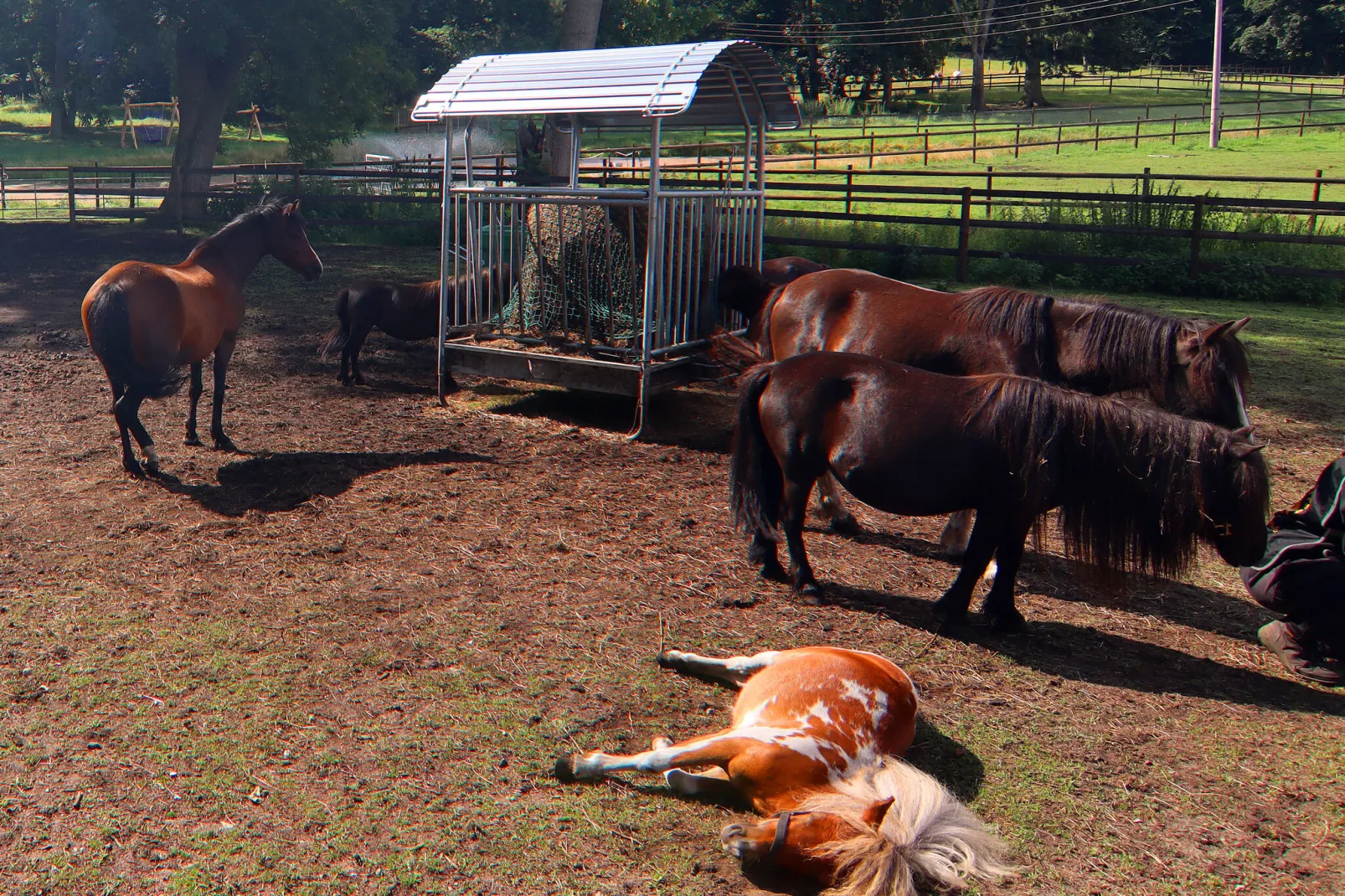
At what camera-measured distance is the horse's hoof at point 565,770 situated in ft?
10.5

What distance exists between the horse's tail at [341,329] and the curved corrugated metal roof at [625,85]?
1926 mm

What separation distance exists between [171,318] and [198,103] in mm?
18179

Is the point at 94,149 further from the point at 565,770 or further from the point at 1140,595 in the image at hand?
the point at 565,770

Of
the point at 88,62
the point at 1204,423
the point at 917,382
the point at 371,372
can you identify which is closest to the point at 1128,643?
the point at 1204,423

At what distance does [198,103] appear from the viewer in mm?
21828

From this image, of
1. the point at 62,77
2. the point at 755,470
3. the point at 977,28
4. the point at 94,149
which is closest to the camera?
the point at 755,470

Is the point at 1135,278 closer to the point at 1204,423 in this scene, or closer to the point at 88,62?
the point at 1204,423

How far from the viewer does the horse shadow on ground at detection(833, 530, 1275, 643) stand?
13.8 ft

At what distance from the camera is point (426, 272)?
48.1 feet

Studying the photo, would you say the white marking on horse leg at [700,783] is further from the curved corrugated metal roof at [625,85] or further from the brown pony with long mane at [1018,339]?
the curved corrugated metal roof at [625,85]

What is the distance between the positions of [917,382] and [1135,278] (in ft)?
38.5

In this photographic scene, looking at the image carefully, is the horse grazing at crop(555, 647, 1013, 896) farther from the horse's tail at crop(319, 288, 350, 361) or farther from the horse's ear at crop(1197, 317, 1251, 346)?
the horse's tail at crop(319, 288, 350, 361)

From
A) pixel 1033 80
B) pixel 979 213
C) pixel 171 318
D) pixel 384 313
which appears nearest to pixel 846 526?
pixel 171 318

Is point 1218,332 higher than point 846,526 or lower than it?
higher
